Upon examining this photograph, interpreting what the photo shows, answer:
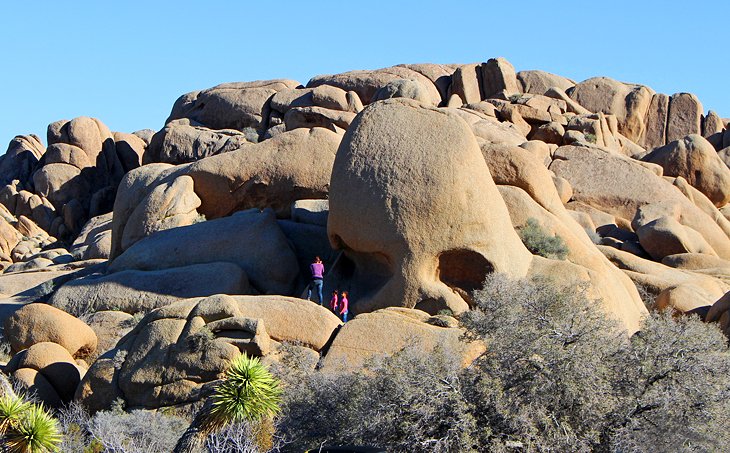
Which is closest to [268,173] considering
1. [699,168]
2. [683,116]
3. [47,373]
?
[47,373]

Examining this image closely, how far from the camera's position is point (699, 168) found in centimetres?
4012

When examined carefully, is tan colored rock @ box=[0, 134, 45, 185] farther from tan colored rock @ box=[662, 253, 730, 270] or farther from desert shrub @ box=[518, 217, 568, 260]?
desert shrub @ box=[518, 217, 568, 260]

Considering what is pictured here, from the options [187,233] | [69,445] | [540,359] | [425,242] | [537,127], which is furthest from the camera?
[537,127]

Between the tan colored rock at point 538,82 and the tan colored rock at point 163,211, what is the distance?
23.1 m

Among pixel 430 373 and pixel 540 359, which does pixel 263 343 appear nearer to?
pixel 430 373

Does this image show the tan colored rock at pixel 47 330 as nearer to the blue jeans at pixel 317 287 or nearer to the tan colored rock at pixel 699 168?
the blue jeans at pixel 317 287

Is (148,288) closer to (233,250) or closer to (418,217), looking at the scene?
(233,250)

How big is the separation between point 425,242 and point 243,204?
821 centimetres

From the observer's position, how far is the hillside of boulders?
1812 centimetres

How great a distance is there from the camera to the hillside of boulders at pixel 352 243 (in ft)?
59.5

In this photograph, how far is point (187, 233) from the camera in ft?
85.7

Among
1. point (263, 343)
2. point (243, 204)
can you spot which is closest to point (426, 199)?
point (263, 343)

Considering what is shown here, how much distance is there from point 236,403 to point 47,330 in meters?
8.35

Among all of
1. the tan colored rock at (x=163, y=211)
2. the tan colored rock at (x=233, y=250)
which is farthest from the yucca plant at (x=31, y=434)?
the tan colored rock at (x=163, y=211)
